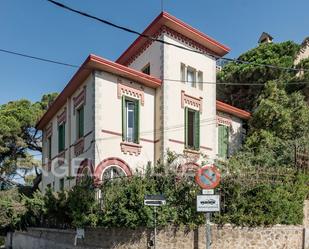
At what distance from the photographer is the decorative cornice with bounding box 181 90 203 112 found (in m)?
19.0

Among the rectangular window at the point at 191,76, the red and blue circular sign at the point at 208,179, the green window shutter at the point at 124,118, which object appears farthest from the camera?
the rectangular window at the point at 191,76

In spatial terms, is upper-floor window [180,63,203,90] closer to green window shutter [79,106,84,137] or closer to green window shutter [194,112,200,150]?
green window shutter [194,112,200,150]

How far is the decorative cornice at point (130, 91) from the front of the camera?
17266 millimetres

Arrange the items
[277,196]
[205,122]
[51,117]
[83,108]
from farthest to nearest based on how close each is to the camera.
Answer: [51,117]
[205,122]
[83,108]
[277,196]

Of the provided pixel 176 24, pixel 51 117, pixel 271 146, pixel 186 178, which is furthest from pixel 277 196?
pixel 51 117

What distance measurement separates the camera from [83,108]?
18109mm

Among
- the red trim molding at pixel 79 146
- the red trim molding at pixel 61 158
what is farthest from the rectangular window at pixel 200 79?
the red trim molding at pixel 61 158

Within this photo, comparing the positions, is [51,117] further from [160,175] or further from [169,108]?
[160,175]

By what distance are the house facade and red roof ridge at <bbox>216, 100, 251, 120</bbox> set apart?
8 centimetres

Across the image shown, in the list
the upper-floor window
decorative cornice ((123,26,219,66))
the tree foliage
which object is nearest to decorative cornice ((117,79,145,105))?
the upper-floor window

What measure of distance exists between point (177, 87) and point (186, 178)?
6.80 metres

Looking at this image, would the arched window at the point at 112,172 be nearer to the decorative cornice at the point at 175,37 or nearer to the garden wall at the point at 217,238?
the garden wall at the point at 217,238

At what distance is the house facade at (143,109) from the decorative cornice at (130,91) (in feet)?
0.06

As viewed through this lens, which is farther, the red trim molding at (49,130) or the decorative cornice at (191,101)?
the red trim molding at (49,130)
